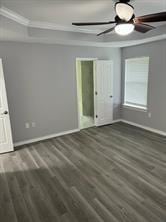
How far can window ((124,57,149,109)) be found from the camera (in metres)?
4.91

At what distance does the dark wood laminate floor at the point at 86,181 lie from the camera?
6.91ft

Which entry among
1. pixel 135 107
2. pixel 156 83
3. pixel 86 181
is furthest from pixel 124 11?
pixel 135 107

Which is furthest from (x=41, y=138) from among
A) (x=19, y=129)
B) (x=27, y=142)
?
(x=19, y=129)

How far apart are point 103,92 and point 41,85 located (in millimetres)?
2065

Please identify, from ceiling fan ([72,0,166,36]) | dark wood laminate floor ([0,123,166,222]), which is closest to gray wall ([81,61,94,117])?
dark wood laminate floor ([0,123,166,222])

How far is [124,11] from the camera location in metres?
2.00

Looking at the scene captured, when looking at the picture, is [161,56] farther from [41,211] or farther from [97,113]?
[41,211]

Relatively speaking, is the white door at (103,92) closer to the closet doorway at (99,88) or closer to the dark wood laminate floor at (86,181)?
the closet doorway at (99,88)

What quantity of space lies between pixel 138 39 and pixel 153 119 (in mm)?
2285

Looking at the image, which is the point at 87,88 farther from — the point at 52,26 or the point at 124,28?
the point at 124,28

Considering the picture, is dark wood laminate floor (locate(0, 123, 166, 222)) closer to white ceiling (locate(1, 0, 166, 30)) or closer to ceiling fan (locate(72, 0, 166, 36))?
ceiling fan (locate(72, 0, 166, 36))

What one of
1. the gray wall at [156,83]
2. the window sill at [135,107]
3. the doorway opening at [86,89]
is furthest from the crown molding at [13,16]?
the window sill at [135,107]

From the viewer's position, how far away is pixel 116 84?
18.5 ft

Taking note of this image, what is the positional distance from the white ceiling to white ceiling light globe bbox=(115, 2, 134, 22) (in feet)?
1.69
